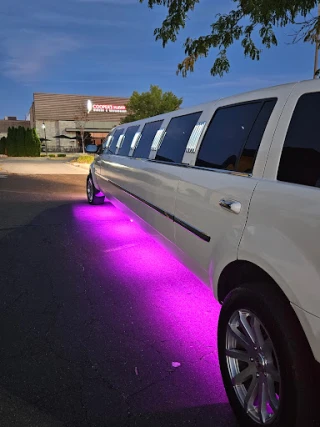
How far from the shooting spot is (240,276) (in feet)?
7.30

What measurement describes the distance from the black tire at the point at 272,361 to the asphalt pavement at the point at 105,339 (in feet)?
0.85

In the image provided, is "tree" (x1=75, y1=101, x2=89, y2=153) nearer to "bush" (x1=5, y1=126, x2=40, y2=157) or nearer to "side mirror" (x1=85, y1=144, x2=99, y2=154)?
"bush" (x1=5, y1=126, x2=40, y2=157)

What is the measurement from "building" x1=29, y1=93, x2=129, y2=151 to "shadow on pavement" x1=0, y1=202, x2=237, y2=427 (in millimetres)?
55295

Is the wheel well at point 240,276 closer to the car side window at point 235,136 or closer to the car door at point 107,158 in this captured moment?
the car side window at point 235,136

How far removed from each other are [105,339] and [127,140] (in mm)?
4265

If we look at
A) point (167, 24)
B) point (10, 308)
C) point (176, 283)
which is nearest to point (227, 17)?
point (167, 24)

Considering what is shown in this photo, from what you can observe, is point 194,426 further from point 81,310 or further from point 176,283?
point 176,283

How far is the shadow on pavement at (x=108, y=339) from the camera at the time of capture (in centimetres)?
229

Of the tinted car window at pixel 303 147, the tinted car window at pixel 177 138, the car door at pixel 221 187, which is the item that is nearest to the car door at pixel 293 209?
the tinted car window at pixel 303 147

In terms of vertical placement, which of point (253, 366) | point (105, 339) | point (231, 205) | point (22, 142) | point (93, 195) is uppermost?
point (22, 142)

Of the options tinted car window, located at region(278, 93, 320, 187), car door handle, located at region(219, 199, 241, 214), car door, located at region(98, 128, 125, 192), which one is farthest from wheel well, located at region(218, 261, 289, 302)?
car door, located at region(98, 128, 125, 192)

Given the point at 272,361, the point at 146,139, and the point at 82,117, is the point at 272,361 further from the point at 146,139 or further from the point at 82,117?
the point at 82,117

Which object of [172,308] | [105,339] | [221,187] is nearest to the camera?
[221,187]

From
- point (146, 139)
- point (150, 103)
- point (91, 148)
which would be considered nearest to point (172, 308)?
point (146, 139)
